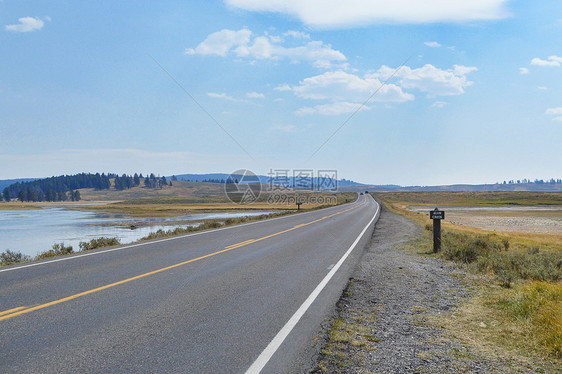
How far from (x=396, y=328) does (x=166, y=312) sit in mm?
3377

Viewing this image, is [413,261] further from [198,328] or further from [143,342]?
[143,342]

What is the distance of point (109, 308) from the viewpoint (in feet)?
20.5

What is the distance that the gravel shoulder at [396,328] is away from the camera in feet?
14.2

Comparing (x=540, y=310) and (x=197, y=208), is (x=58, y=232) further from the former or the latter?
(x=197, y=208)

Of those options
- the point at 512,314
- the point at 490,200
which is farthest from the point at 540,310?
the point at 490,200

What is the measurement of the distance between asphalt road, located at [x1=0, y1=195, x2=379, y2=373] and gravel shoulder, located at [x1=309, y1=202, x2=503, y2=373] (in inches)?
Answer: 13.6

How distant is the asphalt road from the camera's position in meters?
4.37

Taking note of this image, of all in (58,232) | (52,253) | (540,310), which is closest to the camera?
(540,310)

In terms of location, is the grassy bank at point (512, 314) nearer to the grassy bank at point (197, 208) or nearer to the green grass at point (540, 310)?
the green grass at point (540, 310)

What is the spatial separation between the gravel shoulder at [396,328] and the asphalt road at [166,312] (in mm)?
346

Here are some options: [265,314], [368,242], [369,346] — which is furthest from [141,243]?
[369,346]

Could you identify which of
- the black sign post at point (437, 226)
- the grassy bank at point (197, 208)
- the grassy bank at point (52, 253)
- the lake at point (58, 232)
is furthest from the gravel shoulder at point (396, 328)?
the grassy bank at point (197, 208)

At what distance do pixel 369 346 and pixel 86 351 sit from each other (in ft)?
10.8

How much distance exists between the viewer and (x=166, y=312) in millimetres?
6082
